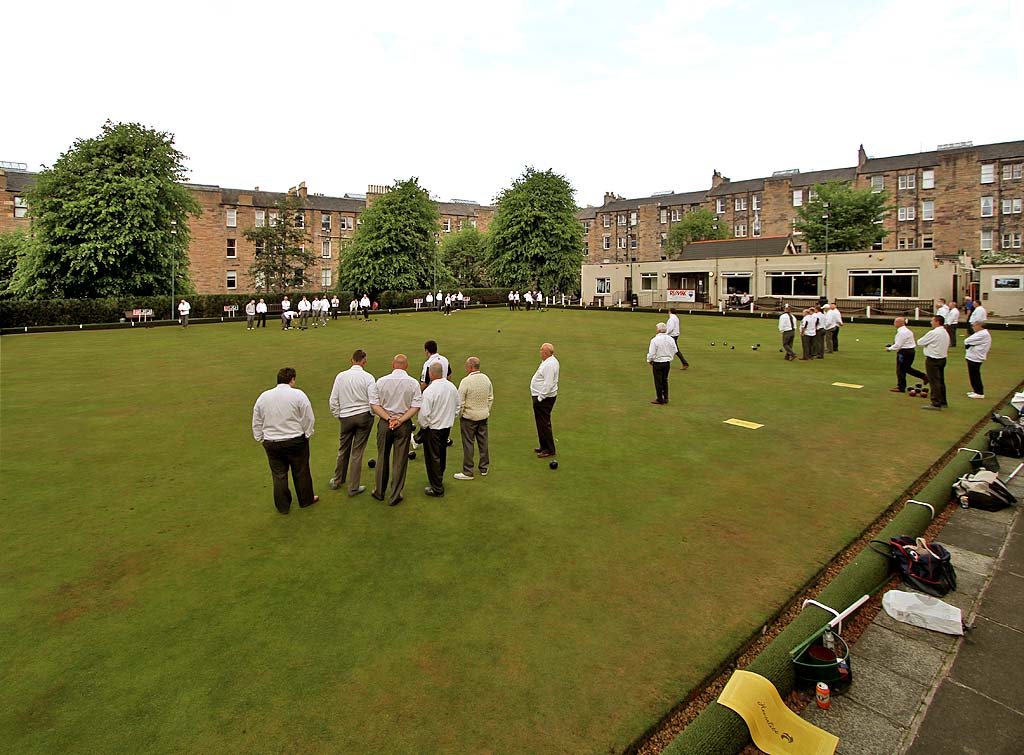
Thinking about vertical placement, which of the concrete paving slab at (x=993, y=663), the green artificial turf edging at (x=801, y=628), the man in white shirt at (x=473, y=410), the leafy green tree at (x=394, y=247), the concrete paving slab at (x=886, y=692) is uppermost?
the leafy green tree at (x=394, y=247)

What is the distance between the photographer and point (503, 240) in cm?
6078

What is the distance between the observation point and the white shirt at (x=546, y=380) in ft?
31.7

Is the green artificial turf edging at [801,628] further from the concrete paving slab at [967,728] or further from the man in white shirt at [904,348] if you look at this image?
the man in white shirt at [904,348]

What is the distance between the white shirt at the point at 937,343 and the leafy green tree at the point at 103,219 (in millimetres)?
41283

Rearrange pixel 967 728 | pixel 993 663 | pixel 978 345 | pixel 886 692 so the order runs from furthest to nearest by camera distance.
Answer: pixel 978 345 → pixel 993 663 → pixel 886 692 → pixel 967 728

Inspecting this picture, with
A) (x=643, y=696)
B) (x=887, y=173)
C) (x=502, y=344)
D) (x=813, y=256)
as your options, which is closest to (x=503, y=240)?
(x=813, y=256)

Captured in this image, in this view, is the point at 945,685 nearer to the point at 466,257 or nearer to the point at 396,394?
the point at 396,394

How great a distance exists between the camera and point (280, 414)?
718 centimetres

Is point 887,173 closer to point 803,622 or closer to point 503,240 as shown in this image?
point 503,240

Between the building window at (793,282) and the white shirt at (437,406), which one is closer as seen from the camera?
the white shirt at (437,406)

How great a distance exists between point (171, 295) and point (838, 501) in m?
44.1

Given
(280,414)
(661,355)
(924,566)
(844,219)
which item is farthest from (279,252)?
(924,566)

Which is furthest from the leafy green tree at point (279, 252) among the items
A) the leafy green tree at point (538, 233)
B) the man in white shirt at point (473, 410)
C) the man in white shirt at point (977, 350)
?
the man in white shirt at point (977, 350)

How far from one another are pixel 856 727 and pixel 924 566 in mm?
2539
